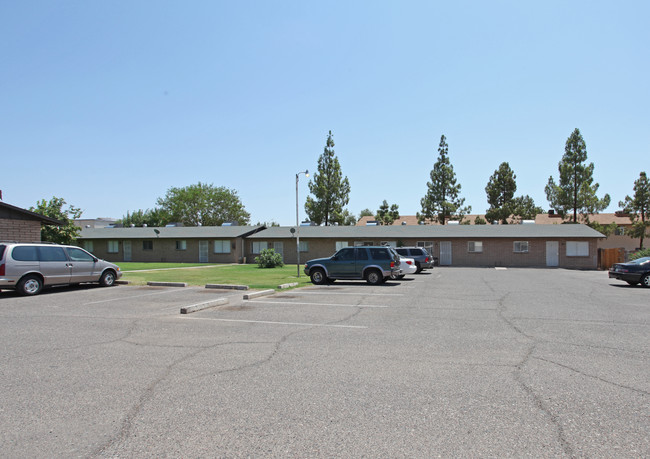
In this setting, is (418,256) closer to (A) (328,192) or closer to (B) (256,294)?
(B) (256,294)

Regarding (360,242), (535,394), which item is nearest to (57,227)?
(360,242)

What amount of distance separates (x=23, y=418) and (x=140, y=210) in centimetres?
10417

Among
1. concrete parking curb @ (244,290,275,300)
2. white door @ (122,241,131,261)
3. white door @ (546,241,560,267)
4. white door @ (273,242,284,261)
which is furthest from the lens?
white door @ (122,241,131,261)

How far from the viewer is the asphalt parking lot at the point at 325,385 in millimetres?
3887

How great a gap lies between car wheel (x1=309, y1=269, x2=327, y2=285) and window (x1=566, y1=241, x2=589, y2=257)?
27862mm

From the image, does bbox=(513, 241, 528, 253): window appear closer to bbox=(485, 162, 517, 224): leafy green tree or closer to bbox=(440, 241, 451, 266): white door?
bbox=(440, 241, 451, 266): white door

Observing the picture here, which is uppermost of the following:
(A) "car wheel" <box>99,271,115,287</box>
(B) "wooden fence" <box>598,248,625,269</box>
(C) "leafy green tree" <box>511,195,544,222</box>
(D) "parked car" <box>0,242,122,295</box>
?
(C) "leafy green tree" <box>511,195,544,222</box>

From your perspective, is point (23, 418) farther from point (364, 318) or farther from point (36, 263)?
point (36, 263)

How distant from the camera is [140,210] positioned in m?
101

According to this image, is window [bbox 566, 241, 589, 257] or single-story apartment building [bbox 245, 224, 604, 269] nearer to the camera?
window [bbox 566, 241, 589, 257]

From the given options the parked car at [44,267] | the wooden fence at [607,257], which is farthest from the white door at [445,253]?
the parked car at [44,267]

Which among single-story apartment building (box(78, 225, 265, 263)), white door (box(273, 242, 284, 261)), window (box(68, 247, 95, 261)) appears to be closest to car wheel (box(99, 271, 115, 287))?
window (box(68, 247, 95, 261))

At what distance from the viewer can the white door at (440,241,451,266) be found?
40406 mm

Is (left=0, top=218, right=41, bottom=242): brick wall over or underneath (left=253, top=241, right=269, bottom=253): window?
over
